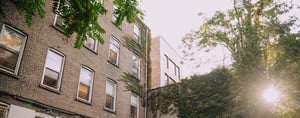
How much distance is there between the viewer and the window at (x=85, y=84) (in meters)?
11.7

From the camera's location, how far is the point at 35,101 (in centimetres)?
902

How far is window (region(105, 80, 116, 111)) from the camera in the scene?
44.6 ft

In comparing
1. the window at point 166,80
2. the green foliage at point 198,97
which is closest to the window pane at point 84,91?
the green foliage at point 198,97

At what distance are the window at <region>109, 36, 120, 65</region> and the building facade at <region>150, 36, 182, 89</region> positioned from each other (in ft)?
25.2

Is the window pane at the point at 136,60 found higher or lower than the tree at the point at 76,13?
higher

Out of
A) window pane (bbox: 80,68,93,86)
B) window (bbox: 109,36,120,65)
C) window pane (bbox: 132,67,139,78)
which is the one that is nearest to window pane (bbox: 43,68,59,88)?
window pane (bbox: 80,68,93,86)

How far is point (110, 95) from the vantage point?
13.9 meters

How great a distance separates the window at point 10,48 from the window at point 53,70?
128 centimetres

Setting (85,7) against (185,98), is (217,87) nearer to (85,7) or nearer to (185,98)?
(185,98)

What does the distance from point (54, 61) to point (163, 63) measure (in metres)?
14.6

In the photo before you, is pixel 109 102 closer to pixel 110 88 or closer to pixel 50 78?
pixel 110 88

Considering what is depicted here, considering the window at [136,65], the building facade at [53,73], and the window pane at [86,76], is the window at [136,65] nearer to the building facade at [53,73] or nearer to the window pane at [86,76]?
the building facade at [53,73]

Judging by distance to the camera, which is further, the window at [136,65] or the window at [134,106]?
the window at [136,65]

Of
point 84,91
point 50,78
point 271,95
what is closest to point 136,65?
point 84,91
